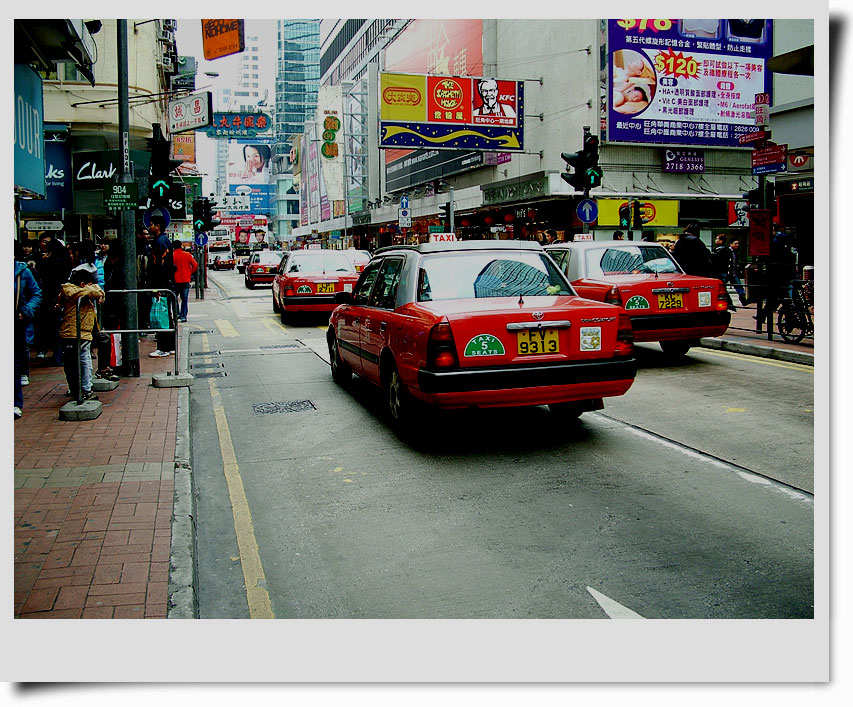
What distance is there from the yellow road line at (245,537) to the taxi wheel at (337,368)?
2274 millimetres

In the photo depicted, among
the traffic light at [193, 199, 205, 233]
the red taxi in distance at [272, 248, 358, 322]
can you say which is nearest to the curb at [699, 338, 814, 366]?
the red taxi in distance at [272, 248, 358, 322]

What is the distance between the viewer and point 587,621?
344 cm

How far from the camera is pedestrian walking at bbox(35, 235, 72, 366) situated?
12188 mm

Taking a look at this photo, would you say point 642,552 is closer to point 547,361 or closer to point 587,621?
point 587,621

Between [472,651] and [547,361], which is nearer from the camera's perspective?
[472,651]

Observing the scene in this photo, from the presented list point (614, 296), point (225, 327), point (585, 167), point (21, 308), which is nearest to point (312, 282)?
point (225, 327)

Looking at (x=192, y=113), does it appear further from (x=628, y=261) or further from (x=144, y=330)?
(x=628, y=261)

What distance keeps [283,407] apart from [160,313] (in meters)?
3.02

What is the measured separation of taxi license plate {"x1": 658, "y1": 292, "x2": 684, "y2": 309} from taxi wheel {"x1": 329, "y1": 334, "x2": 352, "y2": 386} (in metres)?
4.05

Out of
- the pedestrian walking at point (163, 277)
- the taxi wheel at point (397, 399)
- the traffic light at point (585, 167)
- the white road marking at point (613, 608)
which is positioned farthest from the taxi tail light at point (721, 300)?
the pedestrian walking at point (163, 277)

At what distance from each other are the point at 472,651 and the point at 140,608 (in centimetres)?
153

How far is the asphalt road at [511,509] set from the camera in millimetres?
3984

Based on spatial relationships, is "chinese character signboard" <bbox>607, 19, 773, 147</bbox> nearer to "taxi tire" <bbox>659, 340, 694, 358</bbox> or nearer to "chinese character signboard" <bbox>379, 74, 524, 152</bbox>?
"chinese character signboard" <bbox>379, 74, 524, 152</bbox>
